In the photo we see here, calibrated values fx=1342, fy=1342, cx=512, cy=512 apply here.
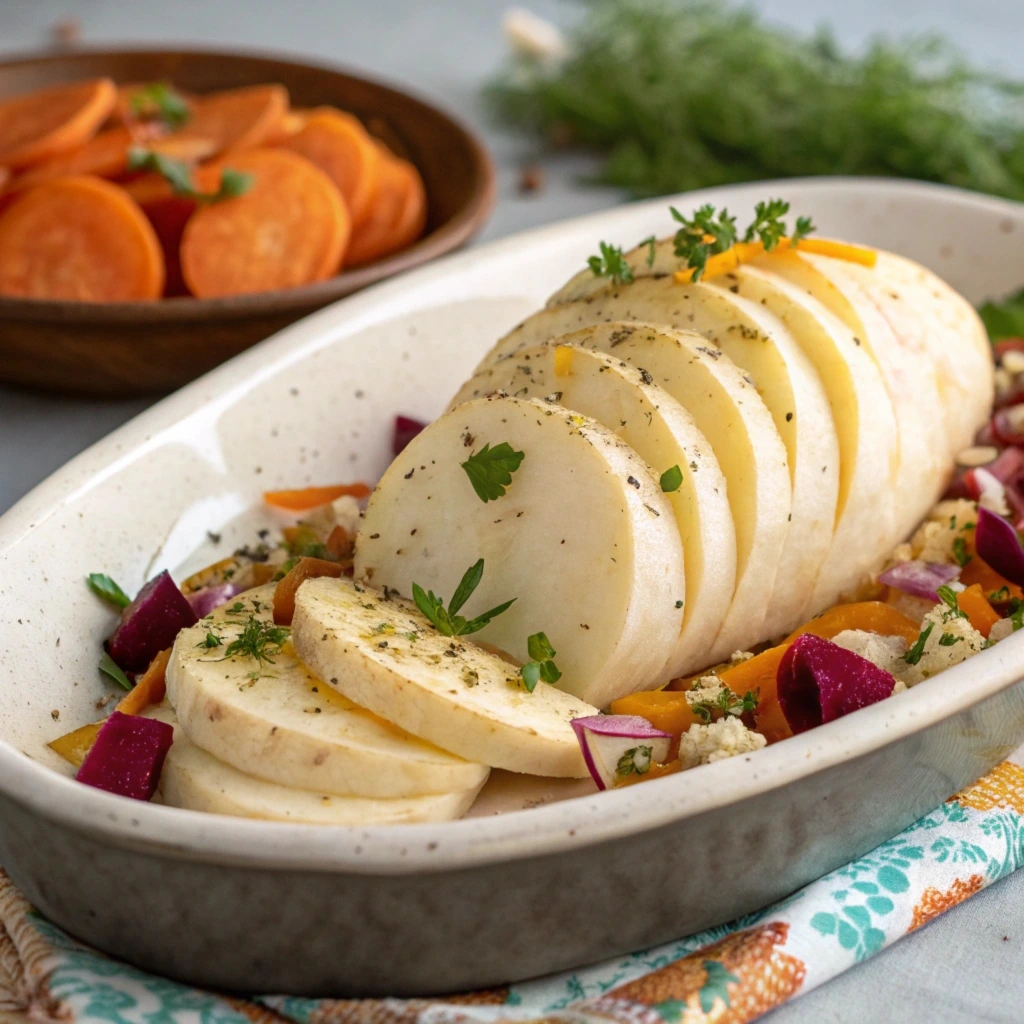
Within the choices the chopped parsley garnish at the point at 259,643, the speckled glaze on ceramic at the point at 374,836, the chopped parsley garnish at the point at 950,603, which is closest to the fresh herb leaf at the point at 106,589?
the speckled glaze on ceramic at the point at 374,836

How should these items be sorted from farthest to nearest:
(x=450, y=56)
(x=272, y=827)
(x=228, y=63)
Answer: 1. (x=450, y=56)
2. (x=228, y=63)
3. (x=272, y=827)

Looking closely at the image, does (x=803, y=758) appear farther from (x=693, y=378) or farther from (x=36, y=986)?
(x=36, y=986)

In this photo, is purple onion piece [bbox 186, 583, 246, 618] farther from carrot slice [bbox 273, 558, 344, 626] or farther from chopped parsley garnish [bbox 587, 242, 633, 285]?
chopped parsley garnish [bbox 587, 242, 633, 285]

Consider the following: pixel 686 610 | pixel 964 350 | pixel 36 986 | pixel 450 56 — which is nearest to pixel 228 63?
pixel 450 56

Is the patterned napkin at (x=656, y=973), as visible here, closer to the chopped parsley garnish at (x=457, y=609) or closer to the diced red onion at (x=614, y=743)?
the diced red onion at (x=614, y=743)

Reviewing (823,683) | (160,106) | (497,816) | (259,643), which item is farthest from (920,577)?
(160,106)

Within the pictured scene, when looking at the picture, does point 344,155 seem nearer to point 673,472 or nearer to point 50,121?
point 50,121
